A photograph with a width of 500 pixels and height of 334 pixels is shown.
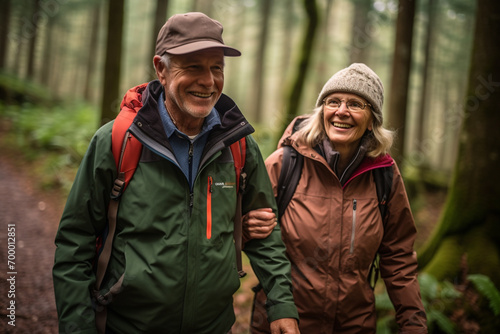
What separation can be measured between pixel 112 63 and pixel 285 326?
638cm

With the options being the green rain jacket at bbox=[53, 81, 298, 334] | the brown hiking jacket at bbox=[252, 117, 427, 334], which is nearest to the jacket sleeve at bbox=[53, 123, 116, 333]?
the green rain jacket at bbox=[53, 81, 298, 334]

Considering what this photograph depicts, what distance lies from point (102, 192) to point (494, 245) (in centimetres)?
566

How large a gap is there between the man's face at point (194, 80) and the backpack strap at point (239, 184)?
1.18ft

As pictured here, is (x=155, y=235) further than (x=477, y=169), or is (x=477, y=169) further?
(x=477, y=169)

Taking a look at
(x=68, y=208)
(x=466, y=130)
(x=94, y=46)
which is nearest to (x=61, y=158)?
(x=68, y=208)

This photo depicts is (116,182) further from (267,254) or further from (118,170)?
(267,254)

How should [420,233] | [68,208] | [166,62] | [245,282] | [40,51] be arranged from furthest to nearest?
[40,51], [420,233], [245,282], [166,62], [68,208]

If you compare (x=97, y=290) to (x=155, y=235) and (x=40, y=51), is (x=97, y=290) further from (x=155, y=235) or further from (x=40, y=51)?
(x=40, y=51)

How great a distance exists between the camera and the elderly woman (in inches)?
110

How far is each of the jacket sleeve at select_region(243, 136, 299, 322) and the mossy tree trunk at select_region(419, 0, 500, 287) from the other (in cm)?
386

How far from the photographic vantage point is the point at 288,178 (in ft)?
9.80

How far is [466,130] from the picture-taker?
5492mm

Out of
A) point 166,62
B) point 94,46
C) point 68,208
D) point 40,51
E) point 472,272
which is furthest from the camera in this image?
point 40,51

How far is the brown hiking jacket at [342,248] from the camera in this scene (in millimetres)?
2793
